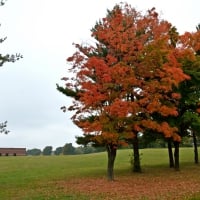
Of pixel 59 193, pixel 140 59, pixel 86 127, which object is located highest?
pixel 140 59

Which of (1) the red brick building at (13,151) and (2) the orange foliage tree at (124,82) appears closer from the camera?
(2) the orange foliage tree at (124,82)

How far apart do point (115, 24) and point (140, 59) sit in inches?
116

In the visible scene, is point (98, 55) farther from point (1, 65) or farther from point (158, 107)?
point (1, 65)

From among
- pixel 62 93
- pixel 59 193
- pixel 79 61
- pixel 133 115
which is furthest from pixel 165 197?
pixel 62 93

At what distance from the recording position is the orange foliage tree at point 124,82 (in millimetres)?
27734

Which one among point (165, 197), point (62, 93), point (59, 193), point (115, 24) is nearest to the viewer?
point (165, 197)

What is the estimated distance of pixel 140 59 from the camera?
28641 millimetres

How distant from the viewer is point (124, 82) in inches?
1094

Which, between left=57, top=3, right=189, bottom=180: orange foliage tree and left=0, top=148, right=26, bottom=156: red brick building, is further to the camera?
left=0, top=148, right=26, bottom=156: red brick building

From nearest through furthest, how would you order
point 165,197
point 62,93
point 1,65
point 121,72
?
point 165,197 → point 1,65 → point 121,72 → point 62,93

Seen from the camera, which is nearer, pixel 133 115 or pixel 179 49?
pixel 133 115

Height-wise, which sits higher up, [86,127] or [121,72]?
[121,72]

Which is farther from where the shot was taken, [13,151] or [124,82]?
[13,151]

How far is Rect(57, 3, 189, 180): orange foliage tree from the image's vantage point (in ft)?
91.0
